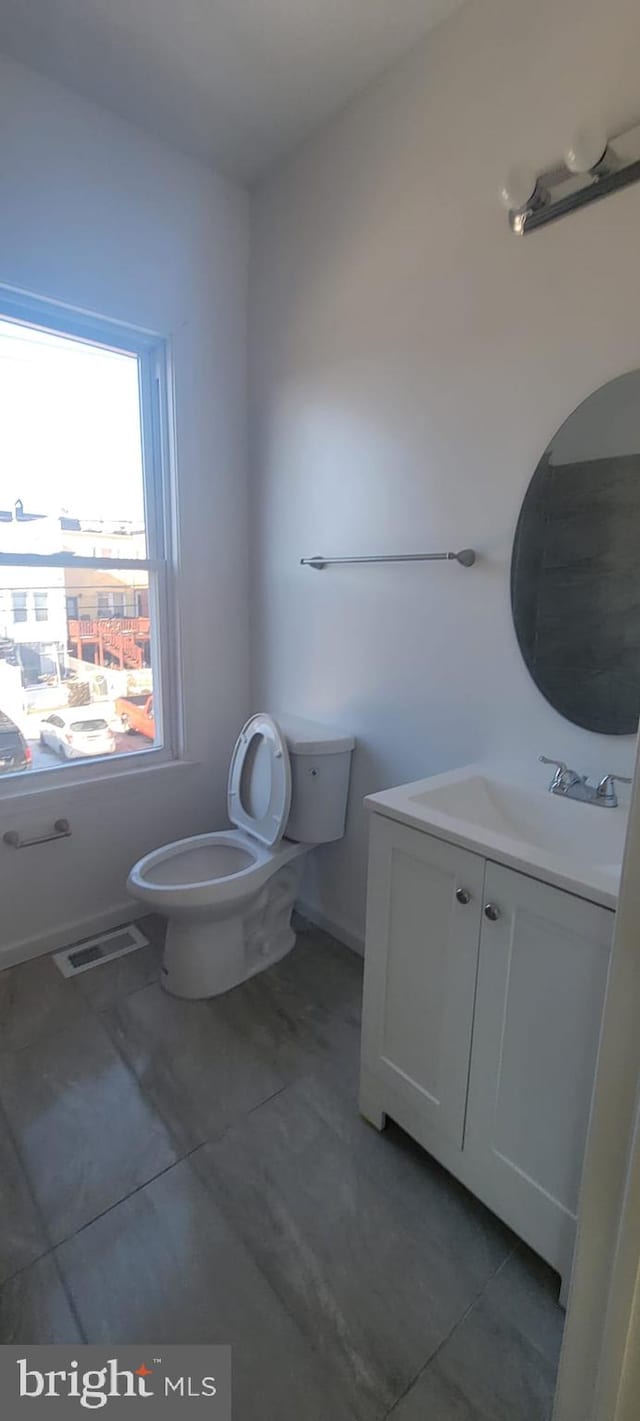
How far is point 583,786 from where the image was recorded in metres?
1.41

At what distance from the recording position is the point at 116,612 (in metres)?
2.26

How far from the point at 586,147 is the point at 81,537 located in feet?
5.67

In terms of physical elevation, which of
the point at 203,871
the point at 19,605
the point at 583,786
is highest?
the point at 19,605

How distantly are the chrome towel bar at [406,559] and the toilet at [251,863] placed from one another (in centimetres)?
57

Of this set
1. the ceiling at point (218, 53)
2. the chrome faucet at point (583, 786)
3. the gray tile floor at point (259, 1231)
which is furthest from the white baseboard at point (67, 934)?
the ceiling at point (218, 53)

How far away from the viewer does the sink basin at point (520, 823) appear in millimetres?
1045

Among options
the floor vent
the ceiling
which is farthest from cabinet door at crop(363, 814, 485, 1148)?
the ceiling

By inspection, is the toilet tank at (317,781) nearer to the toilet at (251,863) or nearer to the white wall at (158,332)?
the toilet at (251,863)

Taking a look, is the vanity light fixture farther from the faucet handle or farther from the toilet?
the toilet

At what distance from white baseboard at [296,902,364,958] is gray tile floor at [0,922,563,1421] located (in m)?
0.40

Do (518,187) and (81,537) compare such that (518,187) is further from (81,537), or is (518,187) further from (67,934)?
(67,934)

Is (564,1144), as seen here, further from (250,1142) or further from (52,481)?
(52,481)

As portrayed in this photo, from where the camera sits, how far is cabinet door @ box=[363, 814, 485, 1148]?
1198 mm

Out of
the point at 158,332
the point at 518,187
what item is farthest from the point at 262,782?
the point at 518,187
